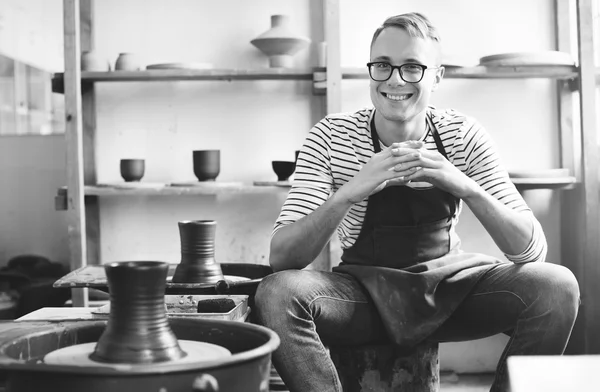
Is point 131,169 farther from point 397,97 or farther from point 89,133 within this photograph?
point 397,97

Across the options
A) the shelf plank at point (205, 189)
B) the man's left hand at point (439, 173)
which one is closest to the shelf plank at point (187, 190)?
the shelf plank at point (205, 189)

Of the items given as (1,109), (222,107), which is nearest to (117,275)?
(222,107)

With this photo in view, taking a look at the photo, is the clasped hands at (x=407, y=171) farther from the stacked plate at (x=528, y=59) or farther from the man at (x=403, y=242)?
the stacked plate at (x=528, y=59)

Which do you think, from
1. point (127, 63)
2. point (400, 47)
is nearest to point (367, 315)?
point (400, 47)

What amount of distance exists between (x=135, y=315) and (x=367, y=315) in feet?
3.32

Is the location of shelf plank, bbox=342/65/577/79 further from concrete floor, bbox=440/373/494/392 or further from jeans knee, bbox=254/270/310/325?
jeans knee, bbox=254/270/310/325

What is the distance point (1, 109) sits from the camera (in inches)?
209

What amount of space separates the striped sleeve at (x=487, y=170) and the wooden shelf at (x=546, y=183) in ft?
3.92

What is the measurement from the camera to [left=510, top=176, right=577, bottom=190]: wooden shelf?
3.60 metres

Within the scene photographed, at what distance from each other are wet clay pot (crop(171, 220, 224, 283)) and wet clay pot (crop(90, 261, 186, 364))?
3.58 ft

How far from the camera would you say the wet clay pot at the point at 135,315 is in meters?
1.30

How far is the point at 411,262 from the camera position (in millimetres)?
2344

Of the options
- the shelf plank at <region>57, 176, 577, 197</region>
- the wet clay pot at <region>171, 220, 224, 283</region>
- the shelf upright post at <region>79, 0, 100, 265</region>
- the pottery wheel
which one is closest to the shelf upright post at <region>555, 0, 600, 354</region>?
the shelf plank at <region>57, 176, 577, 197</region>

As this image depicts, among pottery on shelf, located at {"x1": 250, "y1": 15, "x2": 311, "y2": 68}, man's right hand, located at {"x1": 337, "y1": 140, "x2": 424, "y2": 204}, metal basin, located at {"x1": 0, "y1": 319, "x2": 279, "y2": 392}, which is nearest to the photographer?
metal basin, located at {"x1": 0, "y1": 319, "x2": 279, "y2": 392}
